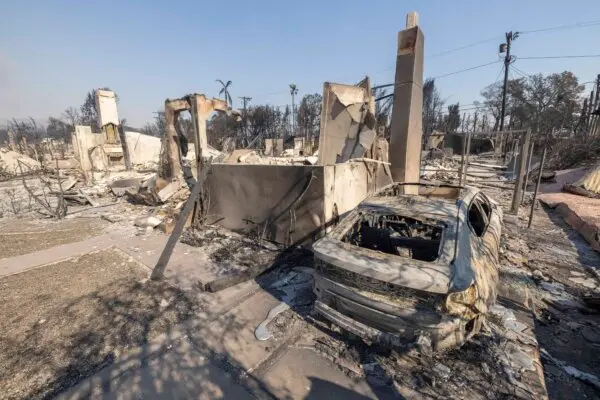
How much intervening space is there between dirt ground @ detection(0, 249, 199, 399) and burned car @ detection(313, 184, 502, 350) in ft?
7.32

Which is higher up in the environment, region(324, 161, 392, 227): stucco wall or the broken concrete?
the broken concrete

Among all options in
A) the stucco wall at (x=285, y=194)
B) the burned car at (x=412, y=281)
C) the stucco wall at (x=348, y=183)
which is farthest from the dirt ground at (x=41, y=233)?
the burned car at (x=412, y=281)

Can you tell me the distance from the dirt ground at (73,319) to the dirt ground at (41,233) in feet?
5.55

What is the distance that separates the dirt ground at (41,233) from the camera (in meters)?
6.40

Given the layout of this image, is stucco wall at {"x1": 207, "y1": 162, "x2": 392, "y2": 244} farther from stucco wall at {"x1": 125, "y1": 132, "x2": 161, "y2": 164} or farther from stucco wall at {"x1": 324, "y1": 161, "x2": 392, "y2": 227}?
stucco wall at {"x1": 125, "y1": 132, "x2": 161, "y2": 164}

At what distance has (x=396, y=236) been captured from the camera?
379 cm

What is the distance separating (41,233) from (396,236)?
28.6ft

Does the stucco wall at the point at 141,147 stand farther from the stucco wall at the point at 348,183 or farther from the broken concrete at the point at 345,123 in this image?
the stucco wall at the point at 348,183

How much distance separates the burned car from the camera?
253 cm

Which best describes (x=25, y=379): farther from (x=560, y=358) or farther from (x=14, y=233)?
(x=14, y=233)

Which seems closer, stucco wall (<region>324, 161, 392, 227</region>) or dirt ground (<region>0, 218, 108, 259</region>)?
stucco wall (<region>324, 161, 392, 227</region>)

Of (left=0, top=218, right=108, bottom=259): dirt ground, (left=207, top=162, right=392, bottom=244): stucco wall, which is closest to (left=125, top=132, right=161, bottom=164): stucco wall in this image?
(left=0, top=218, right=108, bottom=259): dirt ground

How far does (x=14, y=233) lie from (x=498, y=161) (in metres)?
24.8

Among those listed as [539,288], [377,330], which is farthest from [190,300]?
[539,288]
